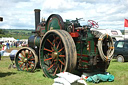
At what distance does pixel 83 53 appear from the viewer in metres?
6.45

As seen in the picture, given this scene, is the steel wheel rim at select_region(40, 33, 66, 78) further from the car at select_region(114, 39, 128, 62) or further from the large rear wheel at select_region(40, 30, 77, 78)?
the car at select_region(114, 39, 128, 62)

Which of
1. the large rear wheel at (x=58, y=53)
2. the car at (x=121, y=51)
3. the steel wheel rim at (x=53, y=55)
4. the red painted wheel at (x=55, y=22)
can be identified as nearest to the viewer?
the large rear wheel at (x=58, y=53)

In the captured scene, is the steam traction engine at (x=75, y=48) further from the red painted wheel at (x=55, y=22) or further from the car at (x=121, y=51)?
the car at (x=121, y=51)

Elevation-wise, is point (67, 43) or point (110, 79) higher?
point (67, 43)

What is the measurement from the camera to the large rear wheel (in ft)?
19.0

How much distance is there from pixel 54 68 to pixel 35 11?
4435 millimetres

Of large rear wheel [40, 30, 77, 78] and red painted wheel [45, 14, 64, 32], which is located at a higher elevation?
red painted wheel [45, 14, 64, 32]

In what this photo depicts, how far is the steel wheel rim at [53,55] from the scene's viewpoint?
6.44m

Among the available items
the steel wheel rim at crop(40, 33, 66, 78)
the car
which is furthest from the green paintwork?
the car

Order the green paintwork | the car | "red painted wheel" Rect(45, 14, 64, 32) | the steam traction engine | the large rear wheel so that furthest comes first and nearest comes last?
1. the car
2. the green paintwork
3. "red painted wheel" Rect(45, 14, 64, 32)
4. the steam traction engine
5. the large rear wheel

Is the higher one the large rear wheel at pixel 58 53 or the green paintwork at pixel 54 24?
the green paintwork at pixel 54 24

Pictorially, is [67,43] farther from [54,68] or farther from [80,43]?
[54,68]

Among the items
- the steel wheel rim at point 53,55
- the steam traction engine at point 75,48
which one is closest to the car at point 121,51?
the steam traction engine at point 75,48

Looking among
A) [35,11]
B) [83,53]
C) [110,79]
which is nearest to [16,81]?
[83,53]
